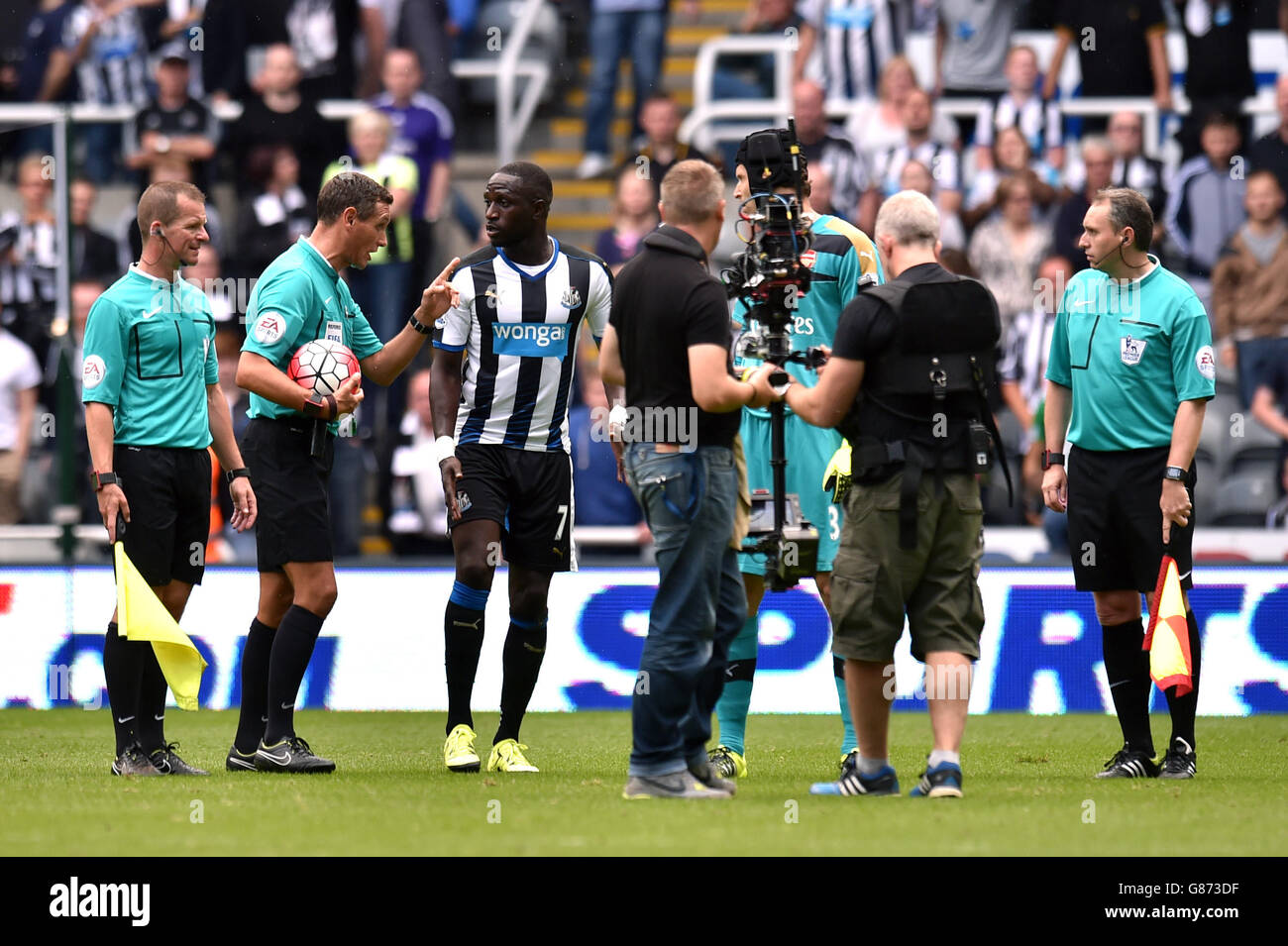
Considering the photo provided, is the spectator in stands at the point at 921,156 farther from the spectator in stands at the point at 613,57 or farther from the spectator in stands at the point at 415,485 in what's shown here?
the spectator in stands at the point at 415,485

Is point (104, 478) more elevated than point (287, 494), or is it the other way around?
point (104, 478)

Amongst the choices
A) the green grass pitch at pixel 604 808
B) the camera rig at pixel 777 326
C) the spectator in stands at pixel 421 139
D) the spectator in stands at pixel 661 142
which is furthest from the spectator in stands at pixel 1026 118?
the camera rig at pixel 777 326

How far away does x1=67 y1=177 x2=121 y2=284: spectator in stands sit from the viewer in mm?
14656

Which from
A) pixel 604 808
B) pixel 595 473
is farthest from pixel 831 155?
pixel 604 808

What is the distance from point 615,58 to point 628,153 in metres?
0.92

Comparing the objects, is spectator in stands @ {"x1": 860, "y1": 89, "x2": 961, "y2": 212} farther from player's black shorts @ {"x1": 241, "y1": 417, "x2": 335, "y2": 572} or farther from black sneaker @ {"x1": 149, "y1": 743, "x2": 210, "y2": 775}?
black sneaker @ {"x1": 149, "y1": 743, "x2": 210, "y2": 775}

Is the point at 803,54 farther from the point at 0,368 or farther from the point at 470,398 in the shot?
the point at 470,398

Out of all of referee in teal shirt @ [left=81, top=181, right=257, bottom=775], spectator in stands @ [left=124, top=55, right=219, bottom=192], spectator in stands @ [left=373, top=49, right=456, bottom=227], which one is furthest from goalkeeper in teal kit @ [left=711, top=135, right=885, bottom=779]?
spectator in stands @ [left=124, top=55, right=219, bottom=192]

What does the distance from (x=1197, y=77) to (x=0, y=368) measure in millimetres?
9719

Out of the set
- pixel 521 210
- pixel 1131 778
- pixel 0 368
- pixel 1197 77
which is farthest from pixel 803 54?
pixel 1131 778

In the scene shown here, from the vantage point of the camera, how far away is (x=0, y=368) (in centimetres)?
1389

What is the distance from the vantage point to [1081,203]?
1405cm

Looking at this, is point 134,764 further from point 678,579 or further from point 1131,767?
point 1131,767

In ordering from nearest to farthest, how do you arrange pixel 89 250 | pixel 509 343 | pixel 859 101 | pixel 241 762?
pixel 241 762 → pixel 509 343 → pixel 89 250 → pixel 859 101
